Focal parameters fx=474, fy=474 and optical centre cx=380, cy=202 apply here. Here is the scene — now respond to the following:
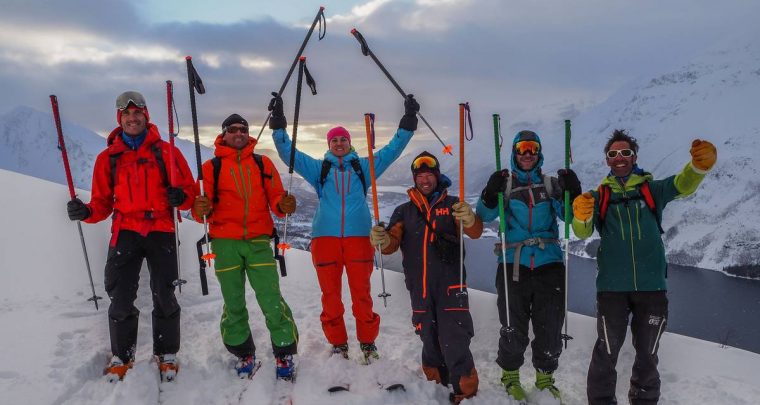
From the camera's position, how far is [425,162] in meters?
4.81

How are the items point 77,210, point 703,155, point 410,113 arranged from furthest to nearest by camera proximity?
point 410,113, point 77,210, point 703,155

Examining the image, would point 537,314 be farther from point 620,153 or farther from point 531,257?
point 620,153

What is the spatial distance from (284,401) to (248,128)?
284 cm

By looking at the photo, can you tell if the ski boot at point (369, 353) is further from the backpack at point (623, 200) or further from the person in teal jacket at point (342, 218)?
the backpack at point (623, 200)

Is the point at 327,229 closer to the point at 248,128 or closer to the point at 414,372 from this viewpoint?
the point at 248,128

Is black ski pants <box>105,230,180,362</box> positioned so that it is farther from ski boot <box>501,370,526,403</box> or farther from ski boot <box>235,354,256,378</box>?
ski boot <box>501,370,526,403</box>

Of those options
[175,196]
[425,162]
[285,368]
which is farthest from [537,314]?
[175,196]

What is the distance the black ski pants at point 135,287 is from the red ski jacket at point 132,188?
0.13 m

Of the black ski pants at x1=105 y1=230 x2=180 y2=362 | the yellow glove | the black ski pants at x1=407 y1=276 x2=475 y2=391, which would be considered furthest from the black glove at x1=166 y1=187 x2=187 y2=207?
the yellow glove

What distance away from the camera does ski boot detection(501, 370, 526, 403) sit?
186 inches

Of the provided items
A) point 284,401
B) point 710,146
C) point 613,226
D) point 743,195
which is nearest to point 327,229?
point 284,401

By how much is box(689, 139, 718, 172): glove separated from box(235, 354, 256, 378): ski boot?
4683 mm

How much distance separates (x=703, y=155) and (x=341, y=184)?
3468 millimetres

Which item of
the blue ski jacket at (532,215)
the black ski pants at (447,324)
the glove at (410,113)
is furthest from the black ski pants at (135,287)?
the blue ski jacket at (532,215)
